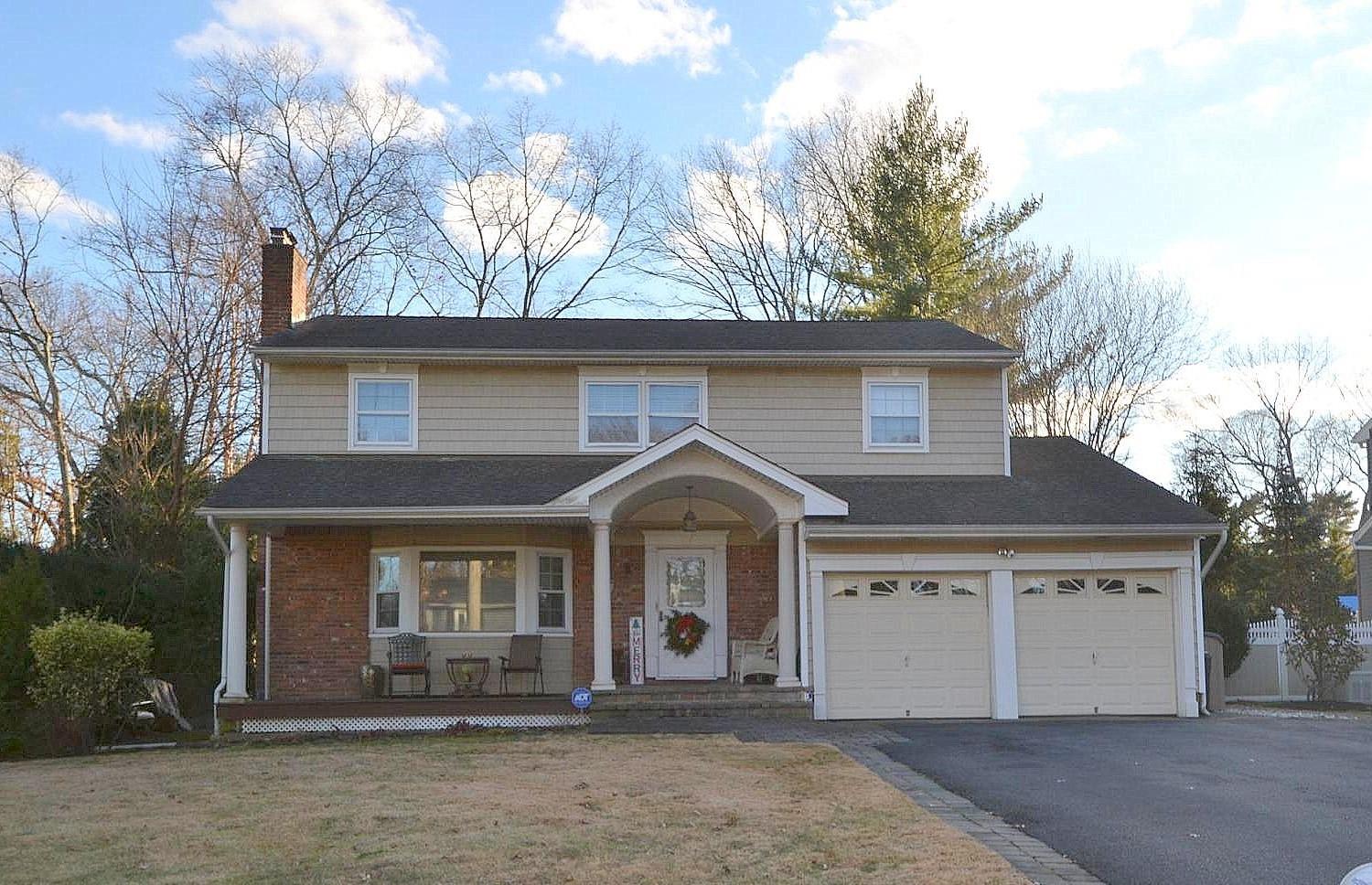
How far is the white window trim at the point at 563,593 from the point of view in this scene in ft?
61.0

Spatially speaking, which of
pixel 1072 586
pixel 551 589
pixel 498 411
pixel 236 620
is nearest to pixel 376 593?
pixel 236 620

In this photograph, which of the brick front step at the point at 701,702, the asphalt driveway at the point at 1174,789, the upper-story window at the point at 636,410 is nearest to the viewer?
the asphalt driveway at the point at 1174,789

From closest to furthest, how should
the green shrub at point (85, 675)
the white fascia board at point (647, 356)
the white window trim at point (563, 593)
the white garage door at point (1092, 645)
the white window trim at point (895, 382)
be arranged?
the green shrub at point (85, 675) < the white garage door at point (1092, 645) < the white window trim at point (563, 593) < the white fascia board at point (647, 356) < the white window trim at point (895, 382)

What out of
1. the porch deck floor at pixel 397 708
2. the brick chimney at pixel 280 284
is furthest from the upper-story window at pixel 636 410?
the brick chimney at pixel 280 284

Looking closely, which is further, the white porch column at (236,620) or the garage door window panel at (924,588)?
the garage door window panel at (924,588)

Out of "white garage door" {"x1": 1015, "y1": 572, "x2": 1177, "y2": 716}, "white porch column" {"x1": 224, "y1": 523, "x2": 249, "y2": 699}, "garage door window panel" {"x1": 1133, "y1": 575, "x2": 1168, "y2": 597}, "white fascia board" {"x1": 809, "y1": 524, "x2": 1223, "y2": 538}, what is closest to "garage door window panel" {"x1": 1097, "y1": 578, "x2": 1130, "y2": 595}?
"white garage door" {"x1": 1015, "y1": 572, "x2": 1177, "y2": 716}

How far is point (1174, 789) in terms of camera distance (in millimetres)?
11023

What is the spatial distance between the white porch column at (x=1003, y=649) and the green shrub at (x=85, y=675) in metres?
11.3

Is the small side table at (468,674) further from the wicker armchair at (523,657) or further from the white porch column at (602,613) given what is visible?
the white porch column at (602,613)

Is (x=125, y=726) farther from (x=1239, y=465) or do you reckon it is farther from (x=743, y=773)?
(x=1239, y=465)

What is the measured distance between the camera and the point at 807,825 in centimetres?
934

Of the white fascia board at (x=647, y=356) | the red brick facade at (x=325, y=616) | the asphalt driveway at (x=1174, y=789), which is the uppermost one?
the white fascia board at (x=647, y=356)

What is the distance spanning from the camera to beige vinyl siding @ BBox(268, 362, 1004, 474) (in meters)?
19.2

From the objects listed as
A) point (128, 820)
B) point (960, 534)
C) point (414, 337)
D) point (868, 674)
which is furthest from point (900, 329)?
point (128, 820)
